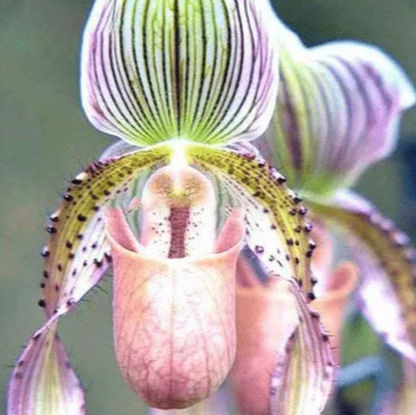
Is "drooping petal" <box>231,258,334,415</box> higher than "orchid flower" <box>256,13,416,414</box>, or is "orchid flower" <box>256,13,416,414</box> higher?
"orchid flower" <box>256,13,416,414</box>

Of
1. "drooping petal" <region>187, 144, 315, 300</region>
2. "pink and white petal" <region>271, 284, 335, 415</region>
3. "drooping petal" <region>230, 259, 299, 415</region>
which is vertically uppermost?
"drooping petal" <region>187, 144, 315, 300</region>

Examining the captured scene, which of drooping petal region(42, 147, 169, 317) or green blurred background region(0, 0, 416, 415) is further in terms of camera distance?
green blurred background region(0, 0, 416, 415)

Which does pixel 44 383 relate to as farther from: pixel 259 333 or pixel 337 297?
pixel 337 297

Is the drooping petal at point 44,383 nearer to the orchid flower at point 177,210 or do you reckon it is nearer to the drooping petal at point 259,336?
the orchid flower at point 177,210

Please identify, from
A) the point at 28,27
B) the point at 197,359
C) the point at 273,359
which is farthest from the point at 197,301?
the point at 28,27

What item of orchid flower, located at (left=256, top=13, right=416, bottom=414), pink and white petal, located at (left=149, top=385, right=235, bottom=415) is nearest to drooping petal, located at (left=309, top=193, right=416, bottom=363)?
orchid flower, located at (left=256, top=13, right=416, bottom=414)

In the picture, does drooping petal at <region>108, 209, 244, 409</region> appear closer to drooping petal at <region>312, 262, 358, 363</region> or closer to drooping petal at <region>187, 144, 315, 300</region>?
drooping petal at <region>187, 144, 315, 300</region>

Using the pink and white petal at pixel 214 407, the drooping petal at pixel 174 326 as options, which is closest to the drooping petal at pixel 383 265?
the pink and white petal at pixel 214 407
